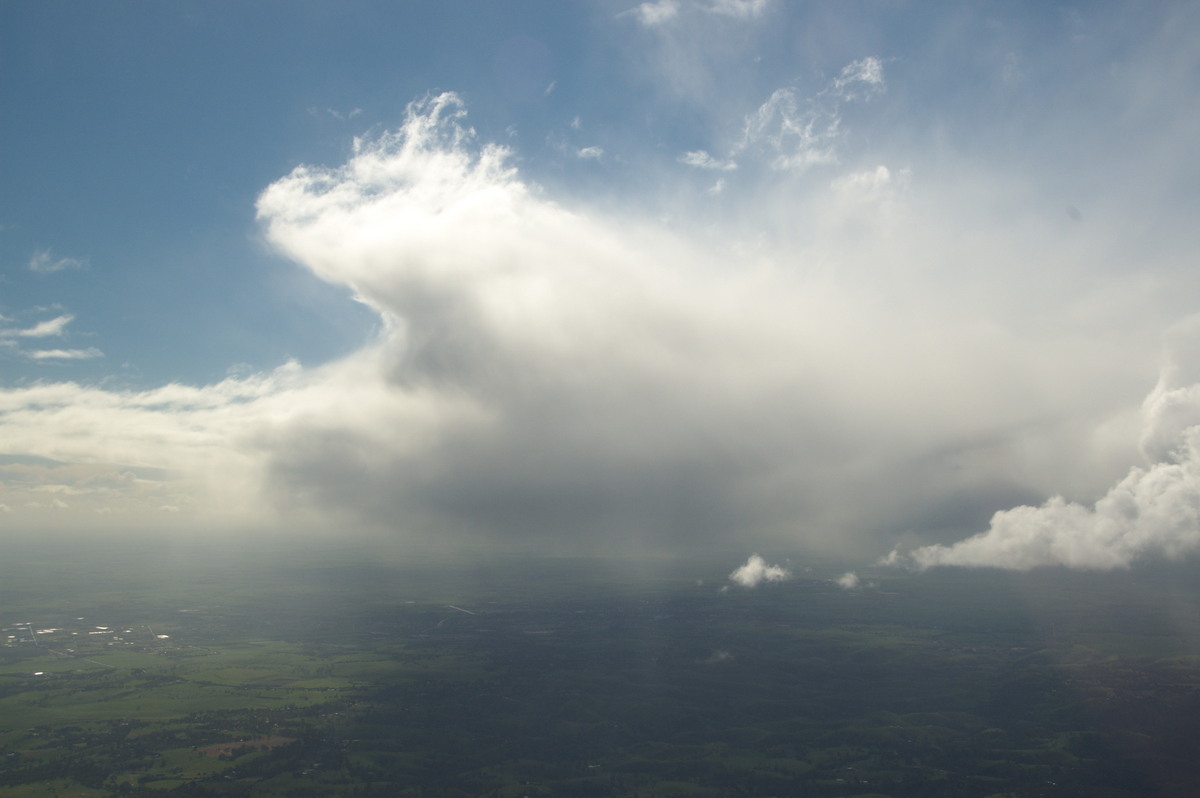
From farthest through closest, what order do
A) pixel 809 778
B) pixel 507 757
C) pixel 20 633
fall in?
pixel 20 633 → pixel 507 757 → pixel 809 778

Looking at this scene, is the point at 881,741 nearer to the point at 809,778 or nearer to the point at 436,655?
the point at 809,778

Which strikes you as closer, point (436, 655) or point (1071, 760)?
point (1071, 760)

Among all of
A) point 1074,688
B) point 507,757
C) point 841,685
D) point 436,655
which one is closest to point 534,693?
point 507,757

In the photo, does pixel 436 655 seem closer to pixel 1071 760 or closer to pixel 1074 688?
pixel 1071 760

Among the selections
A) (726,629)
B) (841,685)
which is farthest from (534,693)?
(726,629)

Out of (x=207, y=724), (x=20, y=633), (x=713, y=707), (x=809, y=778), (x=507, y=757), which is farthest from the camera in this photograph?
(x=20, y=633)

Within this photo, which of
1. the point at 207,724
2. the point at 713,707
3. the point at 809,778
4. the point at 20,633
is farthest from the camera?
the point at 20,633

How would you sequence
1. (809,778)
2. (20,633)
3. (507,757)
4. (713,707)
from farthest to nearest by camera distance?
1. (20,633)
2. (713,707)
3. (507,757)
4. (809,778)
